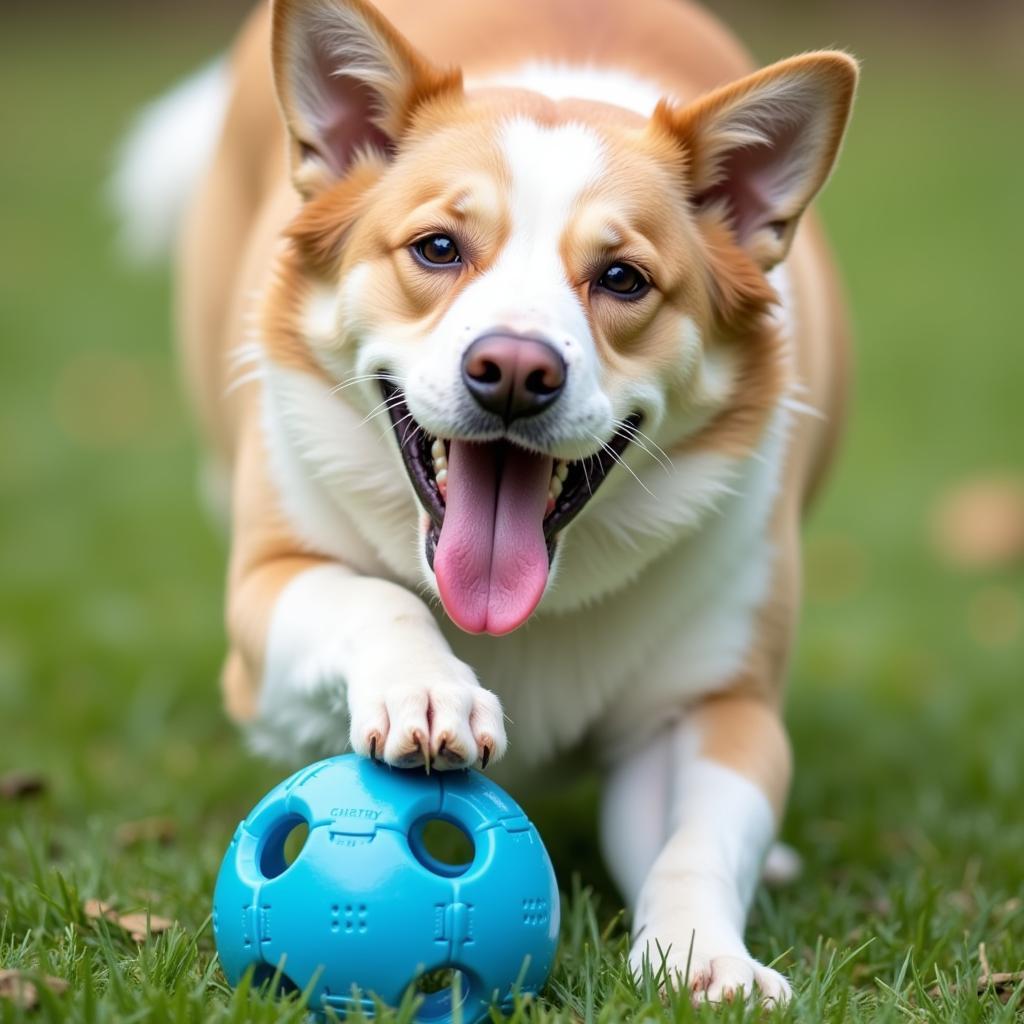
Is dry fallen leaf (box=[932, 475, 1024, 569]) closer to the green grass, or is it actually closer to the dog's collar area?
the green grass

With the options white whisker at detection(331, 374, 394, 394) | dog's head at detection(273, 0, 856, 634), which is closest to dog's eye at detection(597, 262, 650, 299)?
dog's head at detection(273, 0, 856, 634)

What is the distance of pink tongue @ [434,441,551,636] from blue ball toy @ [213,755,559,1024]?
35 centimetres

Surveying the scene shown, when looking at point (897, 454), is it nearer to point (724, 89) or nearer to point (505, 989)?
point (724, 89)

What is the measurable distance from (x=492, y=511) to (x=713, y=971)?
3.05 feet

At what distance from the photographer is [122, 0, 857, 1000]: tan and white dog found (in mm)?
3008

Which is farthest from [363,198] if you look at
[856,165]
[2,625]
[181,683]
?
[856,165]

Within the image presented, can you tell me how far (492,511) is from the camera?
3.11 meters

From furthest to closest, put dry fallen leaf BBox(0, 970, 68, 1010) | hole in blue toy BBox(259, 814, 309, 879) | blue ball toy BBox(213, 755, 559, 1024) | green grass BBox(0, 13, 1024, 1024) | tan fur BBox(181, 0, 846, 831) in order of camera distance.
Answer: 1. tan fur BBox(181, 0, 846, 831)
2. green grass BBox(0, 13, 1024, 1024)
3. hole in blue toy BBox(259, 814, 309, 879)
4. blue ball toy BBox(213, 755, 559, 1024)
5. dry fallen leaf BBox(0, 970, 68, 1010)

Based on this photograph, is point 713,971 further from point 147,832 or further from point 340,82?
point 340,82

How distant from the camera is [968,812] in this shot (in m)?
4.37

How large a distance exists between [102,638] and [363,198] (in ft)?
8.48

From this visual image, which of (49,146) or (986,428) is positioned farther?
(49,146)

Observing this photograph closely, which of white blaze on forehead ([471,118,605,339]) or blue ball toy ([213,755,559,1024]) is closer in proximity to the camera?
blue ball toy ([213,755,559,1024])

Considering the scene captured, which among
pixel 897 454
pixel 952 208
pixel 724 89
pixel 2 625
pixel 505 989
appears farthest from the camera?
pixel 952 208
